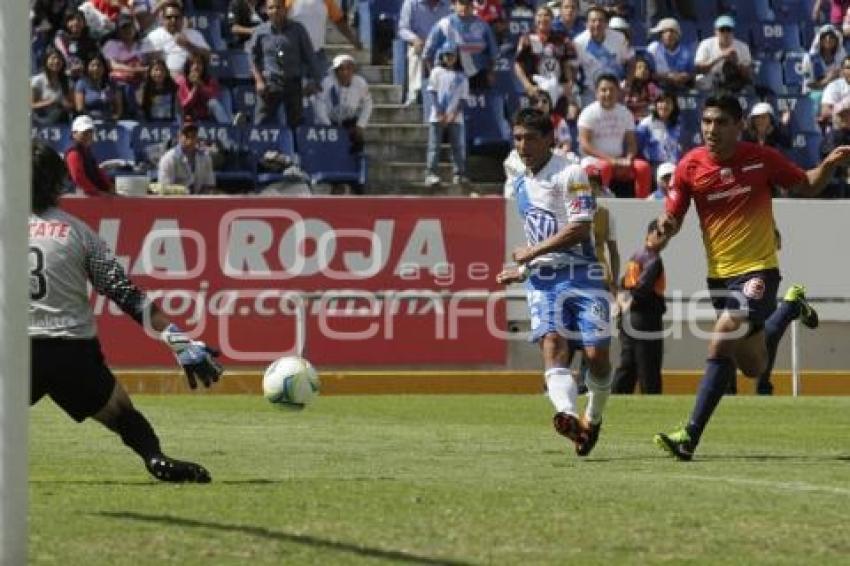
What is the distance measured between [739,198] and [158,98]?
12.9 metres

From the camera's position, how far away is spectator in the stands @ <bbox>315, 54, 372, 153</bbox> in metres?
27.6

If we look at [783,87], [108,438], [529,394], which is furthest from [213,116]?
[108,438]

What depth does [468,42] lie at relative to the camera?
92.8ft

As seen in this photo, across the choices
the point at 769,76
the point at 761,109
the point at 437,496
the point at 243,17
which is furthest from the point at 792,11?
the point at 437,496

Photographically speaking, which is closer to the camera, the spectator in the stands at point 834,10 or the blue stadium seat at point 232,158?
the blue stadium seat at point 232,158

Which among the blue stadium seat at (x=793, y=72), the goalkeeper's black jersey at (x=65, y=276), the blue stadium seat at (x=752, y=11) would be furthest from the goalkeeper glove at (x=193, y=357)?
the blue stadium seat at (x=752, y=11)

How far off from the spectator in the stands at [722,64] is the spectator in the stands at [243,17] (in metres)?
5.73

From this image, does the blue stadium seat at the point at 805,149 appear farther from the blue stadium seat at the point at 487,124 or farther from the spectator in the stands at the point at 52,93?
the spectator in the stands at the point at 52,93

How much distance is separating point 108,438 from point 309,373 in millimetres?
1984

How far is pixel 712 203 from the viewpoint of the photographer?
49.2ft

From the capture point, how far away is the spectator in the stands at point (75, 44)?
87.3 feet

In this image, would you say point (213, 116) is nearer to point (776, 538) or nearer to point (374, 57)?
point (374, 57)

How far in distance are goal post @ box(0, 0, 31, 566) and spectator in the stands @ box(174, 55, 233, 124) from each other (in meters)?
18.3

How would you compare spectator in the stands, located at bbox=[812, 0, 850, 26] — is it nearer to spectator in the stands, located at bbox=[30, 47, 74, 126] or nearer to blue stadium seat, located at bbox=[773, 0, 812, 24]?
blue stadium seat, located at bbox=[773, 0, 812, 24]
